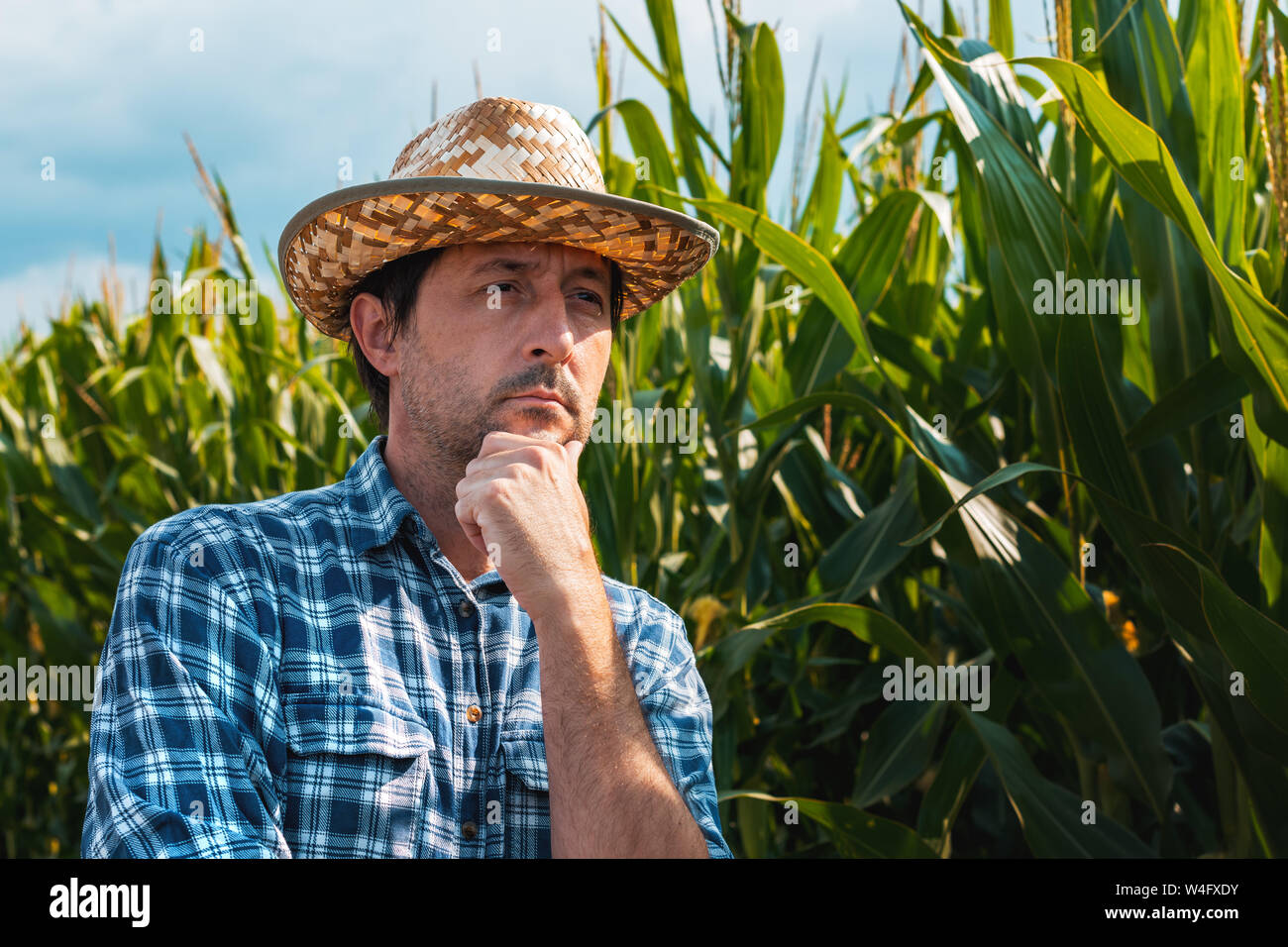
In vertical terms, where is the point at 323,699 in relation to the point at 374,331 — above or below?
below

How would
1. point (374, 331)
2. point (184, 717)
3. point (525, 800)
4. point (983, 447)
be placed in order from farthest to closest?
point (983, 447)
point (374, 331)
point (525, 800)
point (184, 717)

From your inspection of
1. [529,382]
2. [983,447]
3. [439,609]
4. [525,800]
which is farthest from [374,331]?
[983,447]

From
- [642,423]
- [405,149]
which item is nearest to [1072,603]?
[642,423]

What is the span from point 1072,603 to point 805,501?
800 mm

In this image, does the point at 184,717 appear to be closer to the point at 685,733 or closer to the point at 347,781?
the point at 347,781

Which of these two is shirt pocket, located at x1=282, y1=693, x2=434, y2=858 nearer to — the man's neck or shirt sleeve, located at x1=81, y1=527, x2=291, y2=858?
shirt sleeve, located at x1=81, y1=527, x2=291, y2=858

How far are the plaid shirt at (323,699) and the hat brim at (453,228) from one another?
0.36 metres

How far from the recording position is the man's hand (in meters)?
1.25

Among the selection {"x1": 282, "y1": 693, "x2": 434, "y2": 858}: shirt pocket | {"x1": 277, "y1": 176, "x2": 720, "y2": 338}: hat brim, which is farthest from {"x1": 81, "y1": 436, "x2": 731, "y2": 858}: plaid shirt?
{"x1": 277, "y1": 176, "x2": 720, "y2": 338}: hat brim

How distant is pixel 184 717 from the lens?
111cm

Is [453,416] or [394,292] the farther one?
[394,292]

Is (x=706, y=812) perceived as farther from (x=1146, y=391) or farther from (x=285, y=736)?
(x=1146, y=391)

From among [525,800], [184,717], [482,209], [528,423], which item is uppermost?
[482,209]

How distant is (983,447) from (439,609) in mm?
1221
